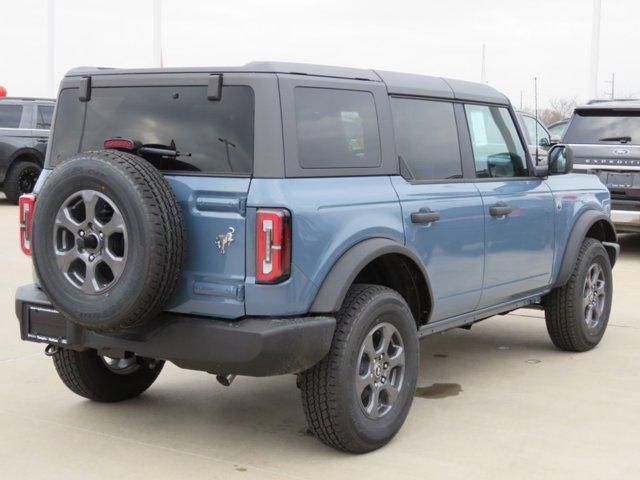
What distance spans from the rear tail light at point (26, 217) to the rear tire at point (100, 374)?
60 cm

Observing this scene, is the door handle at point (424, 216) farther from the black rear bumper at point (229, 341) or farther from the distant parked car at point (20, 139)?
the distant parked car at point (20, 139)

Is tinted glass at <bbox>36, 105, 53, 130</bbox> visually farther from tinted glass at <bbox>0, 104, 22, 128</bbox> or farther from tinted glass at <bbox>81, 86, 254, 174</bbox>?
tinted glass at <bbox>81, 86, 254, 174</bbox>

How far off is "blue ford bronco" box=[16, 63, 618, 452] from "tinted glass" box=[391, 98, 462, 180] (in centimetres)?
1

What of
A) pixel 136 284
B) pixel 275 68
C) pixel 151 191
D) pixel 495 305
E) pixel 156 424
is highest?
pixel 275 68

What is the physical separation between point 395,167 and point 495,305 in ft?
4.53

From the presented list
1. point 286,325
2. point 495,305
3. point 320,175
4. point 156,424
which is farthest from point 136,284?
point 495,305

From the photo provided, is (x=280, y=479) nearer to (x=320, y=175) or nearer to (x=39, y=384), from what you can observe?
(x=320, y=175)

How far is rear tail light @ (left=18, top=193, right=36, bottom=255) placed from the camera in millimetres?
4652

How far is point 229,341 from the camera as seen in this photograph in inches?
156

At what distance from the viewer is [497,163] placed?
18.8 ft

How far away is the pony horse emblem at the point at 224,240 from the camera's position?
13.2 ft

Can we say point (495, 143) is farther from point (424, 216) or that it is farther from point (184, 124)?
point (184, 124)

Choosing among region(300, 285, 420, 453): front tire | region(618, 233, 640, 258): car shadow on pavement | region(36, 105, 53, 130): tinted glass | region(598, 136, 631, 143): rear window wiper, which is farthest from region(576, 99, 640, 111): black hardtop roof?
region(36, 105, 53, 130): tinted glass

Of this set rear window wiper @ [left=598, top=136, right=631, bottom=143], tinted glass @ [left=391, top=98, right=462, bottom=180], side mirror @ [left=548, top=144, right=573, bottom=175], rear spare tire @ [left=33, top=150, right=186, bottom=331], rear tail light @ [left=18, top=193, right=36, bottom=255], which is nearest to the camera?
rear spare tire @ [left=33, top=150, right=186, bottom=331]
